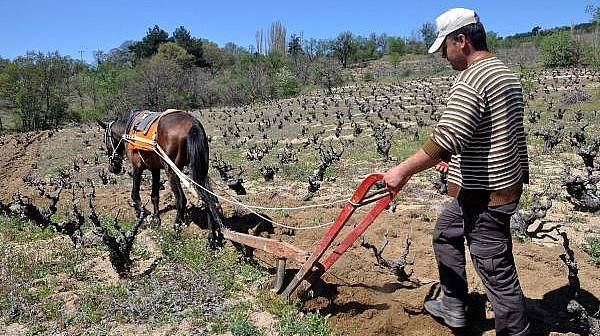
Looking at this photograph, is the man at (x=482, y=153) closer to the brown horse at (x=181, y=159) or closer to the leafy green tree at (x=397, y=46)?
the brown horse at (x=181, y=159)

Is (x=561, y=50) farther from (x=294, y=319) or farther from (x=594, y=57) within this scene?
(x=294, y=319)

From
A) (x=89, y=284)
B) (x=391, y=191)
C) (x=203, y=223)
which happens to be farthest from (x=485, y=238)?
(x=203, y=223)

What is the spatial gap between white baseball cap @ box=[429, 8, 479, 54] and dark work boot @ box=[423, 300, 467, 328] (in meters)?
2.04

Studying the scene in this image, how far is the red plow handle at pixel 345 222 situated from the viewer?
142 inches

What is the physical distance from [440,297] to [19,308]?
389 cm

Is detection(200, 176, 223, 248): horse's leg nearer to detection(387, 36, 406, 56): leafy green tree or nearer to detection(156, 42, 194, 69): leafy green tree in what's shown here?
detection(156, 42, 194, 69): leafy green tree

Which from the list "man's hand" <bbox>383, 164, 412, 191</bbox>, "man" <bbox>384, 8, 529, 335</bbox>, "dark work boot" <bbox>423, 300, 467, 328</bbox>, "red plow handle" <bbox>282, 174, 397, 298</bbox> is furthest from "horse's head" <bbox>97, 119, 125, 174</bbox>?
"man" <bbox>384, 8, 529, 335</bbox>

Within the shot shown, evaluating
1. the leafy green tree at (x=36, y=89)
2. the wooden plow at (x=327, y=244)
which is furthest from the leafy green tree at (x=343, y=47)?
the wooden plow at (x=327, y=244)

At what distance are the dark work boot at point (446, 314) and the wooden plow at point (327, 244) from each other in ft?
2.75

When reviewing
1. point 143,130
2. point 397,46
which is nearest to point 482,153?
point 143,130

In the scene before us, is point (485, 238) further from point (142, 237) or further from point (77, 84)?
point (77, 84)

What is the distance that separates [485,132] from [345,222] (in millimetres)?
1241

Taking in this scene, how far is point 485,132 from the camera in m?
3.04

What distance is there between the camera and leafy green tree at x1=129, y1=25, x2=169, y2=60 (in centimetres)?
5991
